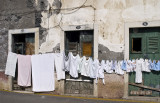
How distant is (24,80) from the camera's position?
8.35m

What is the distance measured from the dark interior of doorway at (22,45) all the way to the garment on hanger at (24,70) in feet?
1.22

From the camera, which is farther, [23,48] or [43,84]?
[23,48]

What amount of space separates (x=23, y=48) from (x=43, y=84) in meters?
2.16

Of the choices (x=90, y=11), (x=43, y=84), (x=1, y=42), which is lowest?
(x=43, y=84)

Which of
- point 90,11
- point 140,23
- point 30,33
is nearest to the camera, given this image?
point 140,23

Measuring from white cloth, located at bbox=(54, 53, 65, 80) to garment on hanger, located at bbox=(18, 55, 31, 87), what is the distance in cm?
138

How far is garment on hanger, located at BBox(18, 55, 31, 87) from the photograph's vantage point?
27.1 ft

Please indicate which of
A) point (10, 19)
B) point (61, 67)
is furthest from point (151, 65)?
point (10, 19)

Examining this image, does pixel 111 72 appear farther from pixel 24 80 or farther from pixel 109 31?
pixel 24 80

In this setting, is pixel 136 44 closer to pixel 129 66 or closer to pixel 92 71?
pixel 129 66

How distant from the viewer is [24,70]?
27.3 ft

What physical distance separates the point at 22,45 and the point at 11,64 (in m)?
1.04

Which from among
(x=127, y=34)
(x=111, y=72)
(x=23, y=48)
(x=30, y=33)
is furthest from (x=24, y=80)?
(x=127, y=34)

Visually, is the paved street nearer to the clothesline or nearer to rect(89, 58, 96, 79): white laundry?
the clothesline
